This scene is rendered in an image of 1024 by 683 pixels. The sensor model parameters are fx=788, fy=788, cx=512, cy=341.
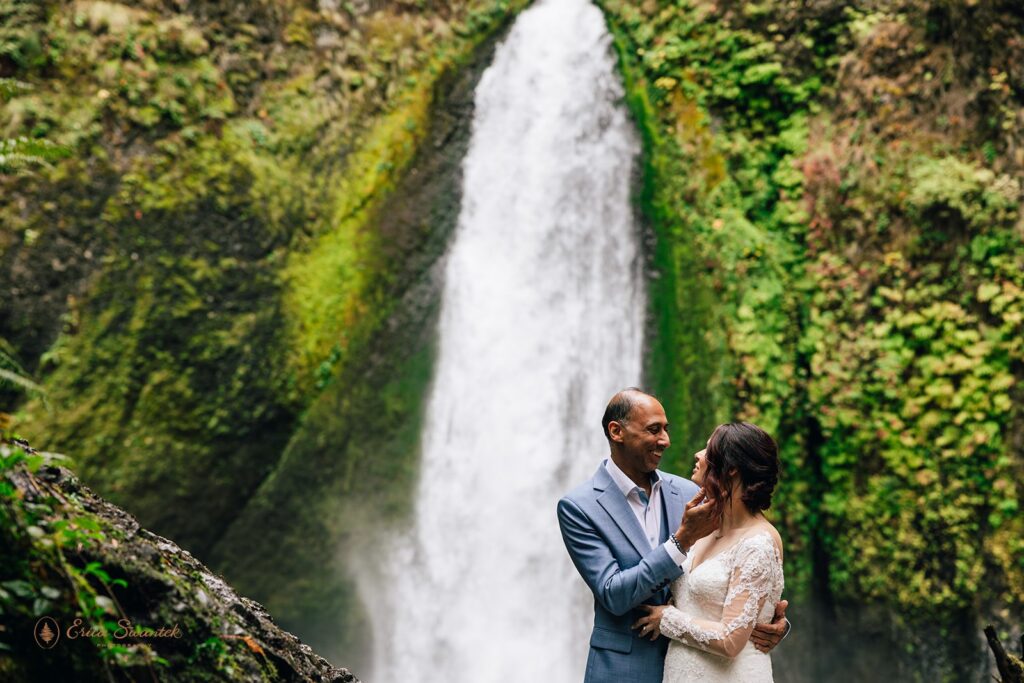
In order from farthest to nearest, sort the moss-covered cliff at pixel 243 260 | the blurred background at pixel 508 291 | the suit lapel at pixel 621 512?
the moss-covered cliff at pixel 243 260 < the blurred background at pixel 508 291 < the suit lapel at pixel 621 512

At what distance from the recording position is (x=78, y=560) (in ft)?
6.11

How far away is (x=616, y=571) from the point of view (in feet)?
Answer: 8.20

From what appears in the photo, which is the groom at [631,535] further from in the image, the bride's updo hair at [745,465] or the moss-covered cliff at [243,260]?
the moss-covered cliff at [243,260]

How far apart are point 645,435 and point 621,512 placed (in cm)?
27

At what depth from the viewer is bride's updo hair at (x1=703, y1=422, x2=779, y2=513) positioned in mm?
2408

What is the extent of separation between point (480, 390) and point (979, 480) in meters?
4.67

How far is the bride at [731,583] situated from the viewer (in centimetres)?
235

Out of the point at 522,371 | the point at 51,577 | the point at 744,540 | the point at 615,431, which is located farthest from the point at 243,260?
the point at 744,540

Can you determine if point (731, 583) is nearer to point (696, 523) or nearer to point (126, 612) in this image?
point (696, 523)

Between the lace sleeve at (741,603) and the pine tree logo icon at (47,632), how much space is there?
1663 millimetres

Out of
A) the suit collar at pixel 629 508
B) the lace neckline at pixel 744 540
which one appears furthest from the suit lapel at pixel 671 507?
the lace neckline at pixel 744 540

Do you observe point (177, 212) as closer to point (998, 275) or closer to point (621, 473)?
point (621, 473)

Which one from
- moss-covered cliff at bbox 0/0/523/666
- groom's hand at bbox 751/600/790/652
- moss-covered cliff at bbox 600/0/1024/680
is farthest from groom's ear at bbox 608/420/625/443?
moss-covered cliff at bbox 0/0/523/666

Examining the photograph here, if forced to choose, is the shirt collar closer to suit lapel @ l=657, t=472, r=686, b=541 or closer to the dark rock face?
suit lapel @ l=657, t=472, r=686, b=541
